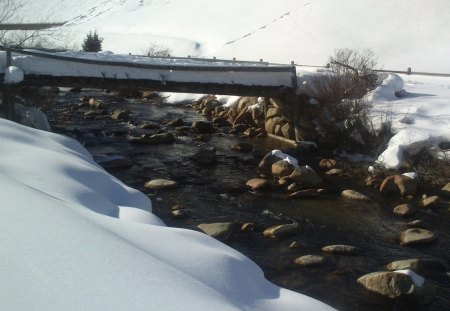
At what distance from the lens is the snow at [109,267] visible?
2.75 metres

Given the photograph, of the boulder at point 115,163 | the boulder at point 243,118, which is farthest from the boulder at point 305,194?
the boulder at point 243,118

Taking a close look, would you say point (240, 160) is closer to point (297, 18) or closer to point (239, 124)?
point (239, 124)

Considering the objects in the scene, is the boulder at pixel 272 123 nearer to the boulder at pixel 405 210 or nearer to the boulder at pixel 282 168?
the boulder at pixel 282 168

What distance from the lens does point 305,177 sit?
12.3 metres

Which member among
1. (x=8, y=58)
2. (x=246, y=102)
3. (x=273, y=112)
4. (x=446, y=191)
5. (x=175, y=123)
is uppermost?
(x=8, y=58)

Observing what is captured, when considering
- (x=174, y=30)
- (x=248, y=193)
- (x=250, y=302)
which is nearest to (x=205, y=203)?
(x=248, y=193)

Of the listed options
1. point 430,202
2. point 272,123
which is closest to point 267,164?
point 430,202

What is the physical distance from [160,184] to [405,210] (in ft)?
17.4

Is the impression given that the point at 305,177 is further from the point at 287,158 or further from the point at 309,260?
the point at 309,260

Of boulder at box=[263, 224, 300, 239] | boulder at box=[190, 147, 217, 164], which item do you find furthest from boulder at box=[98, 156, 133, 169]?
boulder at box=[263, 224, 300, 239]

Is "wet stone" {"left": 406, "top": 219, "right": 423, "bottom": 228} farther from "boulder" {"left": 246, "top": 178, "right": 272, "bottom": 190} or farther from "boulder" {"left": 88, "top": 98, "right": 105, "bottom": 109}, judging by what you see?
"boulder" {"left": 88, "top": 98, "right": 105, "bottom": 109}

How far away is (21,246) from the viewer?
2.99 meters

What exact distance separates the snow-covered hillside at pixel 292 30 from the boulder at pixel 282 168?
17.9 meters

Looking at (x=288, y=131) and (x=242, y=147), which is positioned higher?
(x=288, y=131)
